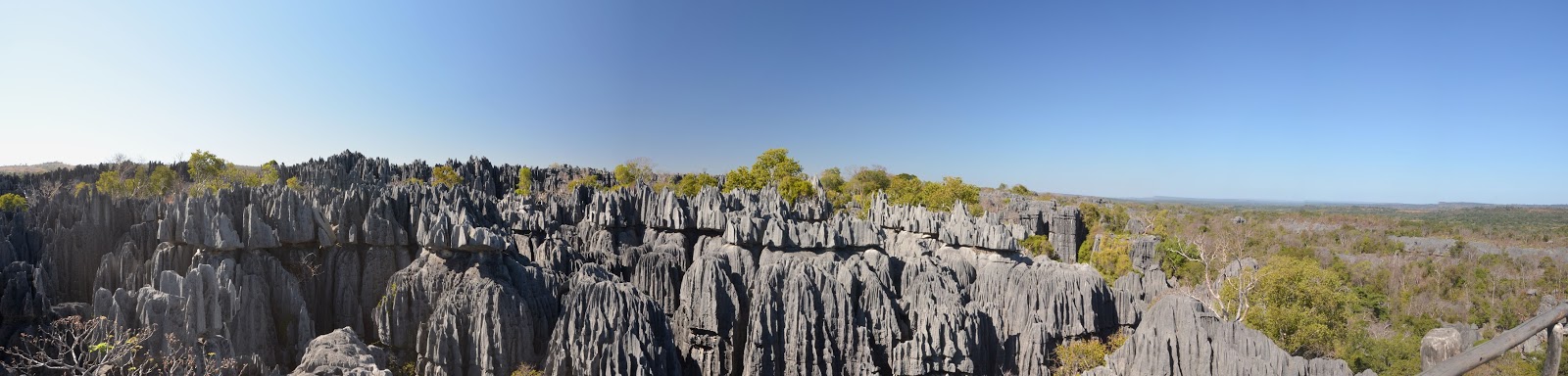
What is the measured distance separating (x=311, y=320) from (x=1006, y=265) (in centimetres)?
2528

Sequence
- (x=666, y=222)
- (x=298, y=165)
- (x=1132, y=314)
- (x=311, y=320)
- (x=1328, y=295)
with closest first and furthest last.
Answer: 1. (x=311, y=320)
2. (x=1132, y=314)
3. (x=1328, y=295)
4. (x=666, y=222)
5. (x=298, y=165)

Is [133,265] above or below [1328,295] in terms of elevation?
above

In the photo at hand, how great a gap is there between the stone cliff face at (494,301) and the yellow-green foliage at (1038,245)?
1226 inches

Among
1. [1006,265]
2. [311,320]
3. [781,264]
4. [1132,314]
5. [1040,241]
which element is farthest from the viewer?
[1040,241]

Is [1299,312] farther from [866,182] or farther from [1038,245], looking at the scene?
[866,182]

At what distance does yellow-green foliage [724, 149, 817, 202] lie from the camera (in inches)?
2522

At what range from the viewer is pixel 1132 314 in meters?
25.8

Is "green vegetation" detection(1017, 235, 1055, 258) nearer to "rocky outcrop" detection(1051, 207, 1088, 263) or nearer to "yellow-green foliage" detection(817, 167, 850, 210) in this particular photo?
"rocky outcrop" detection(1051, 207, 1088, 263)

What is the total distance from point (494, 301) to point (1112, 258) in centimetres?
4908

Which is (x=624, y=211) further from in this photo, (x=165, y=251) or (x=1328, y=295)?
(x=1328, y=295)

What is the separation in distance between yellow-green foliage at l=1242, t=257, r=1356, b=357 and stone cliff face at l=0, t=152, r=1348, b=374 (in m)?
7.88

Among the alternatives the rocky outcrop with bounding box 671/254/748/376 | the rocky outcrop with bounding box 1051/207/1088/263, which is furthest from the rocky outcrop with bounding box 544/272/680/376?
the rocky outcrop with bounding box 1051/207/1088/263

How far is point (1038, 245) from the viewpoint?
58281 mm

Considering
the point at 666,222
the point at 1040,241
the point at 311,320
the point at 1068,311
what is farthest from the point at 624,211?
the point at 1040,241
